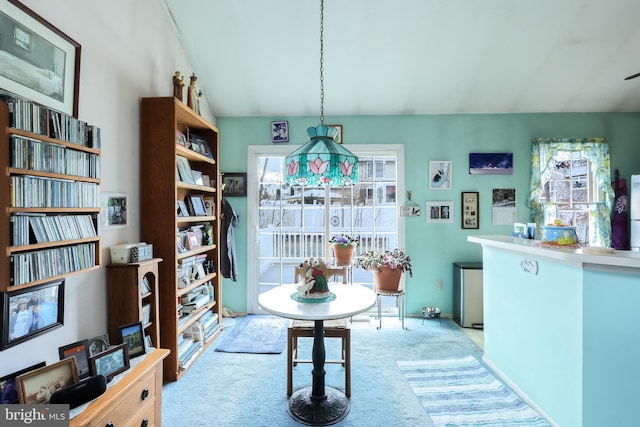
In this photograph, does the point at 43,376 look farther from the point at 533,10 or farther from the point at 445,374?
the point at 533,10

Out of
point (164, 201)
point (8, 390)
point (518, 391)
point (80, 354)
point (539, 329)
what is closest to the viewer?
point (8, 390)

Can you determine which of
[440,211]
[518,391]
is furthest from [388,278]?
[518,391]

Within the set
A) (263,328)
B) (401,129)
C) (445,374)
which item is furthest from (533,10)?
(263,328)

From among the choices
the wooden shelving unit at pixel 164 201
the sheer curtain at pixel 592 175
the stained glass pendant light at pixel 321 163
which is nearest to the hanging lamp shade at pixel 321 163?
the stained glass pendant light at pixel 321 163

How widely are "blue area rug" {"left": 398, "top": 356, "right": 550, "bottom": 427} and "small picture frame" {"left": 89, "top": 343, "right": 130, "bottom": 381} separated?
1816 mm

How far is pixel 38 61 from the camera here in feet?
4.96

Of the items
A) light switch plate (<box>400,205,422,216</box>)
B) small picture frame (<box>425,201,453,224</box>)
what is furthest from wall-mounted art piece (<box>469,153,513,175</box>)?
light switch plate (<box>400,205,422,216</box>)

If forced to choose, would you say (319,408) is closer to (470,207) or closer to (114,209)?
(114,209)

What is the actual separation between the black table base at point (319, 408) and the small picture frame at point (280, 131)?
2668 millimetres

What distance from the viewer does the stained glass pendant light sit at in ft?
5.57

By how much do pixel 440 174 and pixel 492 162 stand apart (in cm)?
61

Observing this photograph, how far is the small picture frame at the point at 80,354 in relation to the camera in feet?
4.66

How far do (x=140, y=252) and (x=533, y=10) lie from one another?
359cm

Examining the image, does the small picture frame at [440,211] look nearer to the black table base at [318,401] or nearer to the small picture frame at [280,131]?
the small picture frame at [280,131]
